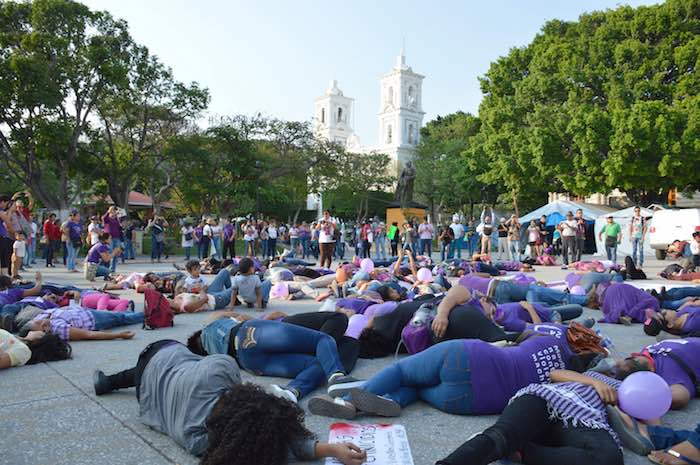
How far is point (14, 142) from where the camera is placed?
2403 cm

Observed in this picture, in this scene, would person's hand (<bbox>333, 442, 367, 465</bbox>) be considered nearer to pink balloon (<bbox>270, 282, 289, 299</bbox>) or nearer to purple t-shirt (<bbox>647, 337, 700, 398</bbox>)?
purple t-shirt (<bbox>647, 337, 700, 398</bbox>)

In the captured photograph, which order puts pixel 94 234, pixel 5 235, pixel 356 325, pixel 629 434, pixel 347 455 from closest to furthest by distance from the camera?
pixel 347 455, pixel 629 434, pixel 356 325, pixel 5 235, pixel 94 234

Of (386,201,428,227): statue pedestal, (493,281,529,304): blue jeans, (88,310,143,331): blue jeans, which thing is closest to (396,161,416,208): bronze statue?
(386,201,428,227): statue pedestal

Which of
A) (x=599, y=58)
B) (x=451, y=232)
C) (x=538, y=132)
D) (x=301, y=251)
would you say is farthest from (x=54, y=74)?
(x=599, y=58)

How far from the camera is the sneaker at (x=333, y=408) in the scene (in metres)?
3.73

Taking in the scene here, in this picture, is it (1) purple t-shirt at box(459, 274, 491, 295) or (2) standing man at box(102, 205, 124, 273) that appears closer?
(1) purple t-shirt at box(459, 274, 491, 295)

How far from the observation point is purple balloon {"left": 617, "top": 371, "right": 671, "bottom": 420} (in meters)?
3.42

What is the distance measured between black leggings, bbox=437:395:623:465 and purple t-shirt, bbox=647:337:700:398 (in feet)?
5.03

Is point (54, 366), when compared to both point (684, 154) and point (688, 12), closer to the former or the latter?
point (684, 154)

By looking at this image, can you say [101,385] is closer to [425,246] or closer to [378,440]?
[378,440]

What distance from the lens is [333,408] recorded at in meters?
3.76

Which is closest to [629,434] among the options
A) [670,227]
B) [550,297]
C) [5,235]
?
[550,297]

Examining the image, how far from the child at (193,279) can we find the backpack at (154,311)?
6.18 ft

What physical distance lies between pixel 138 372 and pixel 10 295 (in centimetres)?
483
